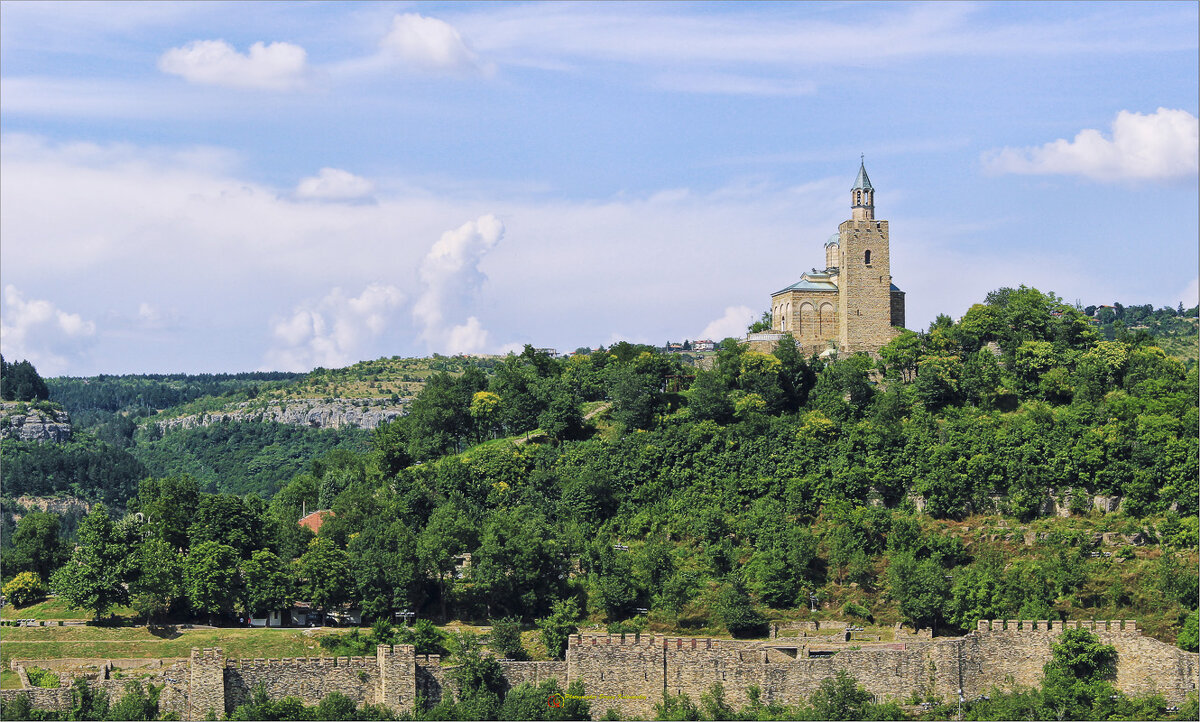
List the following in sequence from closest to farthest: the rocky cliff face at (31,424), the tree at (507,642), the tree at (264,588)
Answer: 1. the tree at (507,642)
2. the tree at (264,588)
3. the rocky cliff face at (31,424)

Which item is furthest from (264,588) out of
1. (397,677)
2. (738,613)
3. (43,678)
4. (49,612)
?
(738,613)

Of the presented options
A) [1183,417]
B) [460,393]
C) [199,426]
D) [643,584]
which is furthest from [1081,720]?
[199,426]

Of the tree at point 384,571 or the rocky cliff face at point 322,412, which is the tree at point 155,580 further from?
the rocky cliff face at point 322,412

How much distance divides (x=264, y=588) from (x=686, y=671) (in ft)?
48.2

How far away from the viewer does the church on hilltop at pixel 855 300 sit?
6788cm

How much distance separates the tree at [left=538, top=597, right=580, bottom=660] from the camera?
151ft

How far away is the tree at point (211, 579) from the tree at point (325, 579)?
7.23 feet

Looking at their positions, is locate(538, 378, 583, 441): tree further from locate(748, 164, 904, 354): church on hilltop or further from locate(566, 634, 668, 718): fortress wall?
locate(566, 634, 668, 718): fortress wall

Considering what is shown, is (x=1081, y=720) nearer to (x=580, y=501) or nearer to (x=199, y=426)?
(x=580, y=501)

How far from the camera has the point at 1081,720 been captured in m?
40.5

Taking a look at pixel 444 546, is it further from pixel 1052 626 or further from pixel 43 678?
pixel 1052 626

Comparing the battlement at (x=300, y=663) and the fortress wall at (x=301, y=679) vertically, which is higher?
the battlement at (x=300, y=663)

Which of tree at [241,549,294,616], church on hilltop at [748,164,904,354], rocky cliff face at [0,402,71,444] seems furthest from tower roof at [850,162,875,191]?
rocky cliff face at [0,402,71,444]

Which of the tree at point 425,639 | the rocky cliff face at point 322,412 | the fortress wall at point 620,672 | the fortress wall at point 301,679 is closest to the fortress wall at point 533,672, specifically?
the fortress wall at point 620,672
